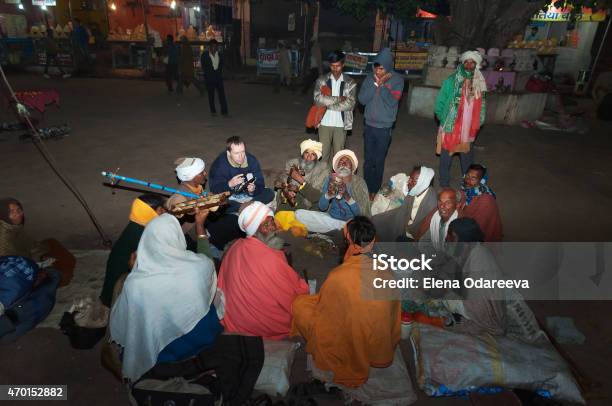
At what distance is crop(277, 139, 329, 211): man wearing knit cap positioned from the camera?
18.5 feet

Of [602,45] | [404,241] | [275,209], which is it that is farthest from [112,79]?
[602,45]

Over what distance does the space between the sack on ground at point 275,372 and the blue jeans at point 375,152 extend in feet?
12.8

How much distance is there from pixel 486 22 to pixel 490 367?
464 inches

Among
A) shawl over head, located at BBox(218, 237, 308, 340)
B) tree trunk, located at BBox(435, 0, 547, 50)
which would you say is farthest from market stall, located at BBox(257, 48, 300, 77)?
shawl over head, located at BBox(218, 237, 308, 340)

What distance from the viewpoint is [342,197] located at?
5.16 m

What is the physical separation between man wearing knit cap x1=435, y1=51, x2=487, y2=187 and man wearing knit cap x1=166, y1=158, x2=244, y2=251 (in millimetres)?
3800

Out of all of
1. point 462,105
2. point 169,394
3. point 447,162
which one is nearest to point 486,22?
point 462,105

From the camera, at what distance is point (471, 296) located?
3.52 meters

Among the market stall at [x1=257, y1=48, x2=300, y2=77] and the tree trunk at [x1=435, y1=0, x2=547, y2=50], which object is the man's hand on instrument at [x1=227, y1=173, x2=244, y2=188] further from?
the market stall at [x1=257, y1=48, x2=300, y2=77]

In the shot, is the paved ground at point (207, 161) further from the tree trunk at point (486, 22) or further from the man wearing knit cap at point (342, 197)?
the tree trunk at point (486, 22)

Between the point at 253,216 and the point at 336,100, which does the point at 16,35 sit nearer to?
the point at 336,100

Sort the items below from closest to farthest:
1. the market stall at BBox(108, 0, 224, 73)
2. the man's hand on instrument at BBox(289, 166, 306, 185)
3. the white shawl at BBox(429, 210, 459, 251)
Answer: the white shawl at BBox(429, 210, 459, 251) → the man's hand on instrument at BBox(289, 166, 306, 185) → the market stall at BBox(108, 0, 224, 73)

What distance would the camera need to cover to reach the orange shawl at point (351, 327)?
3021mm

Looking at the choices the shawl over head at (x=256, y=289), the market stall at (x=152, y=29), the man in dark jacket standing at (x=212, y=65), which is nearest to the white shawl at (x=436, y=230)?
the shawl over head at (x=256, y=289)
